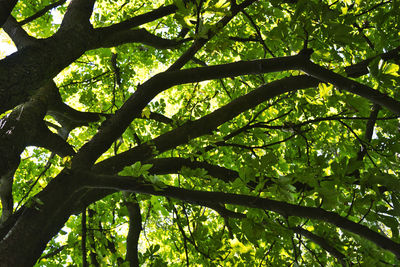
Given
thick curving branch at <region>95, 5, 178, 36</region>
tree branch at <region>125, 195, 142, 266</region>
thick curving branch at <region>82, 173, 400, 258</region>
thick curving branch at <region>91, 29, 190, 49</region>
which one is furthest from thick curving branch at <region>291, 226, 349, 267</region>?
thick curving branch at <region>91, 29, 190, 49</region>

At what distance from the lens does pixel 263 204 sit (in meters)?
1.54

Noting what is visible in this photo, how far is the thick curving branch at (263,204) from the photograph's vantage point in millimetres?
1403

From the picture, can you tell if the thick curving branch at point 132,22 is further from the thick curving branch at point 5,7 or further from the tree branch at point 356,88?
the tree branch at point 356,88

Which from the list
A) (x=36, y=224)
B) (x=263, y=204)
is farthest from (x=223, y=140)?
(x=36, y=224)

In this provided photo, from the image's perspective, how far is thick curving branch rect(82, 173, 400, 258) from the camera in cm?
140

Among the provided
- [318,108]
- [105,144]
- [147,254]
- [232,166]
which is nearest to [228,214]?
[147,254]

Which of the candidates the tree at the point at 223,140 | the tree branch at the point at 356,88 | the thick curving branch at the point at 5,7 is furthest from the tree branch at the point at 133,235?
the tree branch at the point at 356,88

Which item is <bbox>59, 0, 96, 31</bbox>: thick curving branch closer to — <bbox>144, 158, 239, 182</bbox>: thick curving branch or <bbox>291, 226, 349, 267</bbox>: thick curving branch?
<bbox>144, 158, 239, 182</bbox>: thick curving branch

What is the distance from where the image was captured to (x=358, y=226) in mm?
1447

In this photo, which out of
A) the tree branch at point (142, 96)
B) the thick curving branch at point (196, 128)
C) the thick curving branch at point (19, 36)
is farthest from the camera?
the thick curving branch at point (196, 128)

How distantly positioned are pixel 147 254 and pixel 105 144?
3.51 feet

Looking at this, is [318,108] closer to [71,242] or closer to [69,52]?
[69,52]

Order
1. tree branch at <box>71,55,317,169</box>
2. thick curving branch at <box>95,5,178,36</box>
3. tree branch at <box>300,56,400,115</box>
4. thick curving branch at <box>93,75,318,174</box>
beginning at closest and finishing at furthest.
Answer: tree branch at <box>300,56,400,115</box> → tree branch at <box>71,55,317,169</box> → thick curving branch at <box>93,75,318,174</box> → thick curving branch at <box>95,5,178,36</box>

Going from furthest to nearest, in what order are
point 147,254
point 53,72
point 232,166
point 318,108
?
1. point 232,166
2. point 318,108
3. point 147,254
4. point 53,72
